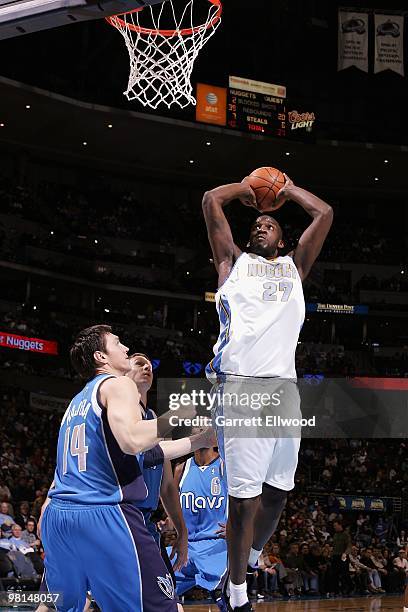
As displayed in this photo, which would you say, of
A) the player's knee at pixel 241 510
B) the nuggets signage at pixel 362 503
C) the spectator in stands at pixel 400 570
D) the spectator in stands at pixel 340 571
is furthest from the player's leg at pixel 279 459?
the nuggets signage at pixel 362 503

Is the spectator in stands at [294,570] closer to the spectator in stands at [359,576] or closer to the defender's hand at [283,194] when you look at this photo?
the spectator in stands at [359,576]

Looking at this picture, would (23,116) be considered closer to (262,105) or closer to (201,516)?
(262,105)

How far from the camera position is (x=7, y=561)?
37.1 ft

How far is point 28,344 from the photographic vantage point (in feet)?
79.5

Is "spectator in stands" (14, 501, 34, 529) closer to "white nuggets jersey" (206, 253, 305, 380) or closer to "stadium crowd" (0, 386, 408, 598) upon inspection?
"stadium crowd" (0, 386, 408, 598)

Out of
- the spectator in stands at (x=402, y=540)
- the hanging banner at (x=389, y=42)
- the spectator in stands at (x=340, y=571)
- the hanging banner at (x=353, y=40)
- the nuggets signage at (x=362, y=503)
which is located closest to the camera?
the spectator in stands at (x=340, y=571)

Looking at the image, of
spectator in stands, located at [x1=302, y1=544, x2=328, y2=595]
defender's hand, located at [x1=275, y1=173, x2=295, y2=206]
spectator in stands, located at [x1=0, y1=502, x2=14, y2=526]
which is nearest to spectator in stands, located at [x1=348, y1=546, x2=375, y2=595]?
spectator in stands, located at [x1=302, y1=544, x2=328, y2=595]

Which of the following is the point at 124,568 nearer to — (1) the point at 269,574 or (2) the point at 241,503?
(2) the point at 241,503

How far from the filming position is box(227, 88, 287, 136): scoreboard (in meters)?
24.5

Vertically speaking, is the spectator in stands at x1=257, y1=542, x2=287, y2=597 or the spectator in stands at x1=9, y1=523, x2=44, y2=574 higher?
the spectator in stands at x1=9, y1=523, x2=44, y2=574

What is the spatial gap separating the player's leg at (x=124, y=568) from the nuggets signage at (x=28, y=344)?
1992 cm

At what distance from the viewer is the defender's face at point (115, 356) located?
15.7 ft

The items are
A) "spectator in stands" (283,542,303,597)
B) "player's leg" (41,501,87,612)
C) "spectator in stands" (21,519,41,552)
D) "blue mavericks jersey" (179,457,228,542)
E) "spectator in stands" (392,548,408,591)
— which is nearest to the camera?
"player's leg" (41,501,87,612)

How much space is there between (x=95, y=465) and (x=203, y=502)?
3.43m
